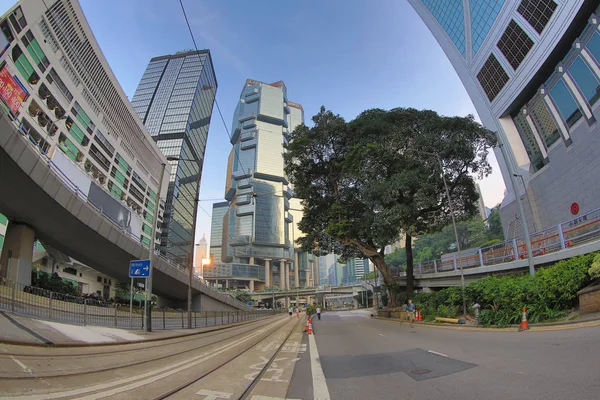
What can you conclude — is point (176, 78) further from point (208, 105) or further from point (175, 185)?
point (175, 185)

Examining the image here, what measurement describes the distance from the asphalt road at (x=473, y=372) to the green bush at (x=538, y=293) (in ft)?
9.04

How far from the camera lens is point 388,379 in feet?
19.6

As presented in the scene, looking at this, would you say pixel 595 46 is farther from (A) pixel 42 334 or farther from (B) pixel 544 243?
(A) pixel 42 334

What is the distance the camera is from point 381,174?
25.0 meters

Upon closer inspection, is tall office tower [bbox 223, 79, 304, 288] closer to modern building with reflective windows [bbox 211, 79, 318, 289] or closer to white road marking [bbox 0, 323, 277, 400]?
modern building with reflective windows [bbox 211, 79, 318, 289]

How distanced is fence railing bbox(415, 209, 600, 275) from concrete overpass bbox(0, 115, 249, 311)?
23492 mm

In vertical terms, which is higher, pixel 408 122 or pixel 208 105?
pixel 208 105

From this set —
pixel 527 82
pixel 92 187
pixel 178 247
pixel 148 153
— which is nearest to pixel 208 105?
pixel 148 153

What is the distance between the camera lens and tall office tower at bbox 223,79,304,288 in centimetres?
15350

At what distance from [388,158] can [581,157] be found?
65.5ft

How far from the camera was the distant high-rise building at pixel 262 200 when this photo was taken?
504 feet

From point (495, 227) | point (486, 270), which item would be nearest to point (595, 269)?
point (486, 270)

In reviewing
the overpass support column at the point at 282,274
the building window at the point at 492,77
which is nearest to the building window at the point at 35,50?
the building window at the point at 492,77

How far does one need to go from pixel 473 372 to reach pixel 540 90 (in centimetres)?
4054
